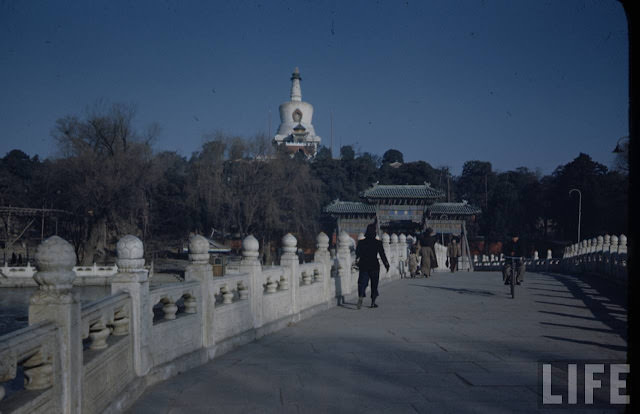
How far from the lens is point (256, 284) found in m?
8.12

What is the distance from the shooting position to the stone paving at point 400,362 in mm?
4746

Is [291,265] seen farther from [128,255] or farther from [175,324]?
[128,255]

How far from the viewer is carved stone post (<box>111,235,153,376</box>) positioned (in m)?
4.97

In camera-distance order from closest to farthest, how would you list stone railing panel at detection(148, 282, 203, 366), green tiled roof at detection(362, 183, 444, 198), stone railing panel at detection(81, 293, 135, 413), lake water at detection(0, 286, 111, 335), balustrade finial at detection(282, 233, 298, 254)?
stone railing panel at detection(81, 293, 135, 413)
stone railing panel at detection(148, 282, 203, 366)
balustrade finial at detection(282, 233, 298, 254)
lake water at detection(0, 286, 111, 335)
green tiled roof at detection(362, 183, 444, 198)

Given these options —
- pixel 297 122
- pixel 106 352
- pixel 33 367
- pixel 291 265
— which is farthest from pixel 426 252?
pixel 297 122

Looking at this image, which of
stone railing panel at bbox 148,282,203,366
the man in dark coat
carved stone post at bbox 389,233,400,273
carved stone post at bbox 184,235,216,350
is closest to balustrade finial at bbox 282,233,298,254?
the man in dark coat

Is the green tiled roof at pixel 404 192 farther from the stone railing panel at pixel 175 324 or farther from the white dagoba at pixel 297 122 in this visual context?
the white dagoba at pixel 297 122

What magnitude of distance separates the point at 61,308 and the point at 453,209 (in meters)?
49.1

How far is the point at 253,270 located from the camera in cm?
800

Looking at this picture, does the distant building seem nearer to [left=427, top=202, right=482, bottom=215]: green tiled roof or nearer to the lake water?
[left=427, top=202, right=482, bottom=215]: green tiled roof

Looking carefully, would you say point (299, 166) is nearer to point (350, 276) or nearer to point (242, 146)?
point (242, 146)

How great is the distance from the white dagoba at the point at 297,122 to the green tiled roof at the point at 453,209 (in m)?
48.8

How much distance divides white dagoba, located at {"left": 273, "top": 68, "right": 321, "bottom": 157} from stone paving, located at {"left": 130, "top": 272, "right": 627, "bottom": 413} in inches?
3471

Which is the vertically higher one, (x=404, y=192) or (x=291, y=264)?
(x=404, y=192)
